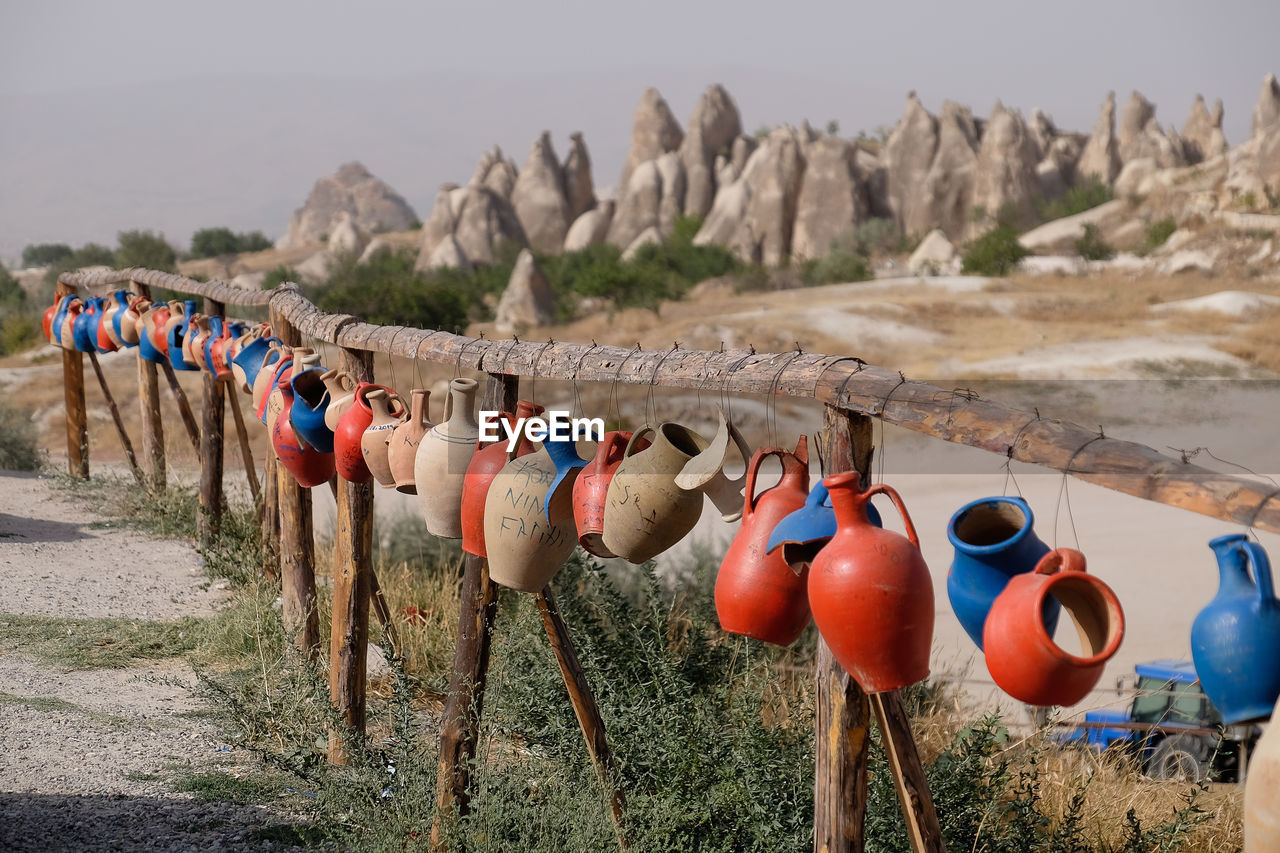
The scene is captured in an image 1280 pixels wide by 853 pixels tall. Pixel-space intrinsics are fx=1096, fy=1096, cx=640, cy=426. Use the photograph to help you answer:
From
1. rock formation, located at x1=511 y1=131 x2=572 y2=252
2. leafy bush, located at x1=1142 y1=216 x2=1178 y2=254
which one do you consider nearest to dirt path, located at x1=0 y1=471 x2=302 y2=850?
leafy bush, located at x1=1142 y1=216 x2=1178 y2=254

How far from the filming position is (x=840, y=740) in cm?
211

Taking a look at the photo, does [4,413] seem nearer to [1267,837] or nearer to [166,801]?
[166,801]

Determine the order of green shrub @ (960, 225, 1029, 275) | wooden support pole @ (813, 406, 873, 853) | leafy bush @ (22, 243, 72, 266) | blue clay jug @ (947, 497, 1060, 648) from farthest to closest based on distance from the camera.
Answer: leafy bush @ (22, 243, 72, 266) < green shrub @ (960, 225, 1029, 275) < wooden support pole @ (813, 406, 873, 853) < blue clay jug @ (947, 497, 1060, 648)

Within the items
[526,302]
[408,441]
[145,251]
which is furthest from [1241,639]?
[145,251]

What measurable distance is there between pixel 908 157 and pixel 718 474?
40.6 m

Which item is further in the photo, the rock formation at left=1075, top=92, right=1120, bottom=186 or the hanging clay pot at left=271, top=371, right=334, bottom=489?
the rock formation at left=1075, top=92, right=1120, bottom=186

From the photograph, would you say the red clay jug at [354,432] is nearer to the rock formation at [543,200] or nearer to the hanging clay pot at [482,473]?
the hanging clay pot at [482,473]

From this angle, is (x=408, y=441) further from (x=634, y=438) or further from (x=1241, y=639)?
(x=1241, y=639)

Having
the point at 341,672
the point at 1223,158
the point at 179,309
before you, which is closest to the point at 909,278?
the point at 1223,158

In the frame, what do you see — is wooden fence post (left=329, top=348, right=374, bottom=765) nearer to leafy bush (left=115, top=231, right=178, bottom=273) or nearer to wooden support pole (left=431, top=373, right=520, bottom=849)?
wooden support pole (left=431, top=373, right=520, bottom=849)

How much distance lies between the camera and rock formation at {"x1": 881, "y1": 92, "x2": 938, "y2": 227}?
39.8m

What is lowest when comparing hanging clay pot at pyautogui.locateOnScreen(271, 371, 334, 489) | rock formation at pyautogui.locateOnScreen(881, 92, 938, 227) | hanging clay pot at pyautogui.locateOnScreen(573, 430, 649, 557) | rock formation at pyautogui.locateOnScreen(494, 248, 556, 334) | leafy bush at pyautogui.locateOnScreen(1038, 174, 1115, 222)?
rock formation at pyautogui.locateOnScreen(494, 248, 556, 334)

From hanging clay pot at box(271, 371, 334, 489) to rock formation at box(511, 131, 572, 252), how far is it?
38.6 m

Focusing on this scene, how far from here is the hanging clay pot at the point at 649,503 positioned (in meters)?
2.20
